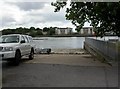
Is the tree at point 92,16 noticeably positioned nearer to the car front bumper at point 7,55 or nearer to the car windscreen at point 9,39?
the car windscreen at point 9,39

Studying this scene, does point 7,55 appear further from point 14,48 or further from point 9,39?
point 9,39

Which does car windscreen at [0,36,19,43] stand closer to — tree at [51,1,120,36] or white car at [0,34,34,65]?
white car at [0,34,34,65]

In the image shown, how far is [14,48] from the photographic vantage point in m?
15.4

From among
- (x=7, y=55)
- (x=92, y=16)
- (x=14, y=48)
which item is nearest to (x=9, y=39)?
(x=14, y=48)

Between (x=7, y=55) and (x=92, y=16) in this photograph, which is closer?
(x=7, y=55)

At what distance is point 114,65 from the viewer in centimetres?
1439

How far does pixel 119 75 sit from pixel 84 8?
7099 mm

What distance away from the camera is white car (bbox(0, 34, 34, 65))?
14813 millimetres

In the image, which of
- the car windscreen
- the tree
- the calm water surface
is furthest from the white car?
the calm water surface

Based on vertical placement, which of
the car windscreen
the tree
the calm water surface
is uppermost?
the tree

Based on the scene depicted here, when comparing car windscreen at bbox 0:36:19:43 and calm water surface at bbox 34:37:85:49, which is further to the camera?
calm water surface at bbox 34:37:85:49

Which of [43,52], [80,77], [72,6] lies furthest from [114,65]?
[43,52]

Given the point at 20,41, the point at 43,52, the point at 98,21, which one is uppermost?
the point at 98,21

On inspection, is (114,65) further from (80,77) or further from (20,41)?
(20,41)
